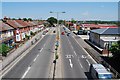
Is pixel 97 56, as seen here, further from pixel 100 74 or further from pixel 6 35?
pixel 6 35

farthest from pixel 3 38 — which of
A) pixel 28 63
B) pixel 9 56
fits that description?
pixel 28 63

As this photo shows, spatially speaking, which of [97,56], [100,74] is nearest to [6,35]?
[97,56]

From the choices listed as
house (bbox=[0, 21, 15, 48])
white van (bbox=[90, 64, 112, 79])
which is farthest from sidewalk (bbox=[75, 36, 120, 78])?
house (bbox=[0, 21, 15, 48])

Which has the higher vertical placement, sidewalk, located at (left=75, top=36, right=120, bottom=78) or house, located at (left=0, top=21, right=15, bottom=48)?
house, located at (left=0, top=21, right=15, bottom=48)

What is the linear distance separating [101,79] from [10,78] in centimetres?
1144

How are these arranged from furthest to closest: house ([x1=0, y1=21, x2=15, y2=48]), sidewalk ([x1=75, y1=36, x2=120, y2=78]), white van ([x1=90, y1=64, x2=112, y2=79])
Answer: house ([x1=0, y1=21, x2=15, y2=48]), sidewalk ([x1=75, y1=36, x2=120, y2=78]), white van ([x1=90, y1=64, x2=112, y2=79])

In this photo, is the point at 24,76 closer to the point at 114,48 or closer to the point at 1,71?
the point at 1,71

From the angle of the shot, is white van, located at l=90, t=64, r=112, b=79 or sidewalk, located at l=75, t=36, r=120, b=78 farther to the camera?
sidewalk, located at l=75, t=36, r=120, b=78

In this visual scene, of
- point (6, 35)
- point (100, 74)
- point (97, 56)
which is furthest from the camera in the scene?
point (6, 35)

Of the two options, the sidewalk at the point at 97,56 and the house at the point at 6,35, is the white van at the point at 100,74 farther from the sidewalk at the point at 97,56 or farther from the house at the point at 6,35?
the house at the point at 6,35

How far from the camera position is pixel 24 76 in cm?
3219

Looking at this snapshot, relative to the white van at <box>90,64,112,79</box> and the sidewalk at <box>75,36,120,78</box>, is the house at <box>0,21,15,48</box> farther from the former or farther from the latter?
the white van at <box>90,64,112,79</box>

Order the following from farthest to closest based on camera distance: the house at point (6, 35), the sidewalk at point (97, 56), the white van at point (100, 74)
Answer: the house at point (6, 35) → the sidewalk at point (97, 56) → the white van at point (100, 74)

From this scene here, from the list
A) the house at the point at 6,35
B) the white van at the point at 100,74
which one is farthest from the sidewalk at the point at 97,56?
the house at the point at 6,35
